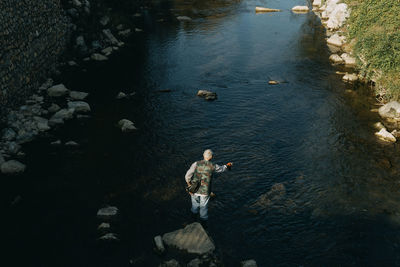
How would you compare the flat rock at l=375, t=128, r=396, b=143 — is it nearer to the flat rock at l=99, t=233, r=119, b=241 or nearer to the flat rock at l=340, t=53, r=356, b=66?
the flat rock at l=340, t=53, r=356, b=66

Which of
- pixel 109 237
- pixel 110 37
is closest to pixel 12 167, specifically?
pixel 109 237

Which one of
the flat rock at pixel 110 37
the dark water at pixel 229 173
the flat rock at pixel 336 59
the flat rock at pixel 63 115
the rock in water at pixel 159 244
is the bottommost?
the dark water at pixel 229 173

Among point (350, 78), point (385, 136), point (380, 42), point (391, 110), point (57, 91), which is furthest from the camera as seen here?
point (350, 78)

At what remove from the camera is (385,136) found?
19.4 meters

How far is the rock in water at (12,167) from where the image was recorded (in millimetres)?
16130

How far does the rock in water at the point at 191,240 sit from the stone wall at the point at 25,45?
1220 centimetres

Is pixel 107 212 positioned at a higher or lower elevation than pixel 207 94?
lower

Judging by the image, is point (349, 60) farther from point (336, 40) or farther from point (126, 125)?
point (126, 125)

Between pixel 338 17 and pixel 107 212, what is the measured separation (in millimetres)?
32040

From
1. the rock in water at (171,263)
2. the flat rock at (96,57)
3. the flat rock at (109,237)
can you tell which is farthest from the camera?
the flat rock at (96,57)

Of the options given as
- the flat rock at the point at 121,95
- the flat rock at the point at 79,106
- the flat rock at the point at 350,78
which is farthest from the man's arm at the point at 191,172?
the flat rock at the point at 350,78

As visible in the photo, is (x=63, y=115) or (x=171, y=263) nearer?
(x=171, y=263)

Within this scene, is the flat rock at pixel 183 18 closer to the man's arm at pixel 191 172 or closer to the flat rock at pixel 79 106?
the flat rock at pixel 79 106

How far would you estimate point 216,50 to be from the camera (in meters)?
32.6
